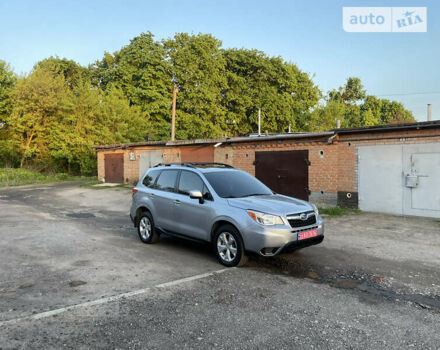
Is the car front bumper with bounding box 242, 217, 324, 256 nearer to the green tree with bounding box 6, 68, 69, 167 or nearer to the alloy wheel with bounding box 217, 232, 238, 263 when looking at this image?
the alloy wheel with bounding box 217, 232, 238, 263

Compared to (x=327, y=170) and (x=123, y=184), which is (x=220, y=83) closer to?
(x=123, y=184)

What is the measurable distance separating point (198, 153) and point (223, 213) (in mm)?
13799

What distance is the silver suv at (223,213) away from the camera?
18.4 ft

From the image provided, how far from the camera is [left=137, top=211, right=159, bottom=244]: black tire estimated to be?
777cm

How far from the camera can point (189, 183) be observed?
7.01m

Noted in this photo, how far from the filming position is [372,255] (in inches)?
276

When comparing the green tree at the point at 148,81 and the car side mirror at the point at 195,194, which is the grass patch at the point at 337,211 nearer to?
the car side mirror at the point at 195,194

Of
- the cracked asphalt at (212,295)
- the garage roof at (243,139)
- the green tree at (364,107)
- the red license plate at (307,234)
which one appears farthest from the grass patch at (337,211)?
the green tree at (364,107)

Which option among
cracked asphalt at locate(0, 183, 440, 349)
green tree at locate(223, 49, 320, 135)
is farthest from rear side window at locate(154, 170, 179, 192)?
green tree at locate(223, 49, 320, 135)

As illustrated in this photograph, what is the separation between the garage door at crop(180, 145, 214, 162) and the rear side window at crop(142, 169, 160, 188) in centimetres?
1057

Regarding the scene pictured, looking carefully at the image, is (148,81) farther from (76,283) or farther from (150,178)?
(76,283)

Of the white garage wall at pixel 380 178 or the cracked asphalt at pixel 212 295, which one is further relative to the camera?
the white garage wall at pixel 380 178

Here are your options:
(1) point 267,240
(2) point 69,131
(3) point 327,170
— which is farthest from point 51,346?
(2) point 69,131

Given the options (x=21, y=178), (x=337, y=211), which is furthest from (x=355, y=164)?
(x=21, y=178)
